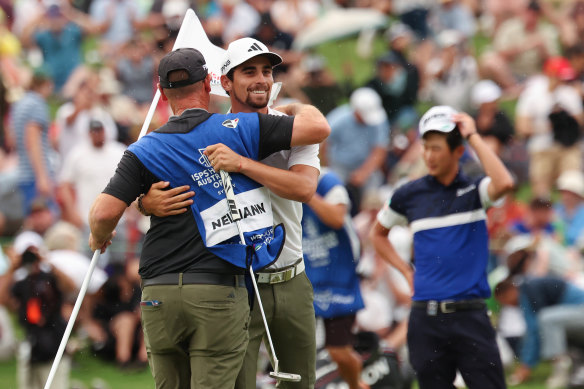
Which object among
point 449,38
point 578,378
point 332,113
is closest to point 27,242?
point 578,378

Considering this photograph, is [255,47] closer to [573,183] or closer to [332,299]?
[332,299]

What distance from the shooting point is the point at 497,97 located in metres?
14.9

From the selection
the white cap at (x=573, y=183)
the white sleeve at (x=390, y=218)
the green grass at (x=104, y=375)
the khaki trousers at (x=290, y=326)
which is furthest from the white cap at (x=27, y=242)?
the white cap at (x=573, y=183)

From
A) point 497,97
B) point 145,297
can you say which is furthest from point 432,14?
point 145,297

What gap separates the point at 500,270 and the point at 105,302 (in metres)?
4.24

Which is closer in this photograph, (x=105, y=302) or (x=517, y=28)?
(x=105, y=302)

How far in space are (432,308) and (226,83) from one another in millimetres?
2065

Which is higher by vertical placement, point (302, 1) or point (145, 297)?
point (302, 1)

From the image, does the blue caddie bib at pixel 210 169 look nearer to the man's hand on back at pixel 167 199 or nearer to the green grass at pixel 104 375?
the man's hand on back at pixel 167 199

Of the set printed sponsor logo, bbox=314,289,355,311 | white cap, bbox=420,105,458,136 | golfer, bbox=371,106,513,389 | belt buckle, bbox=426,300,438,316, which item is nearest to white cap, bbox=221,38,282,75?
white cap, bbox=420,105,458,136

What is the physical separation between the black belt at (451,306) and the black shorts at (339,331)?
6.18 ft

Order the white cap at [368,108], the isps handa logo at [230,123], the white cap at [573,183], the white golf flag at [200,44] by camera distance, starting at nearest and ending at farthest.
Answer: the isps handa logo at [230,123]
the white golf flag at [200,44]
the white cap at [573,183]
the white cap at [368,108]

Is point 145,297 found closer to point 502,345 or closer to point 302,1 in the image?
point 502,345

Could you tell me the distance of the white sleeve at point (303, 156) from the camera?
229 inches
